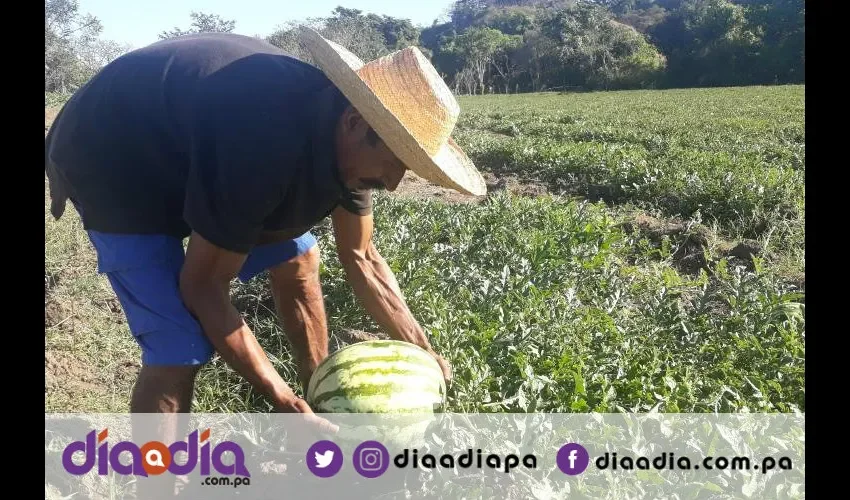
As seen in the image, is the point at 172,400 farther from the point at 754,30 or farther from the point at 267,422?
the point at 754,30

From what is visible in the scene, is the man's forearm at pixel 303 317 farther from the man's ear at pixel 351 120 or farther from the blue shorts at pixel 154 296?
the man's ear at pixel 351 120

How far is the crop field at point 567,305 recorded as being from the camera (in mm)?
2797

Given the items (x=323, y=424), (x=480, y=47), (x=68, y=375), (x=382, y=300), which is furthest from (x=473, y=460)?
(x=480, y=47)

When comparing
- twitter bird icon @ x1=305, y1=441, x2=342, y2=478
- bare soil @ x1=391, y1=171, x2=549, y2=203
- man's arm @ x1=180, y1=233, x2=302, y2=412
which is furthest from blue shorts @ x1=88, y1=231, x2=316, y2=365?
bare soil @ x1=391, y1=171, x2=549, y2=203

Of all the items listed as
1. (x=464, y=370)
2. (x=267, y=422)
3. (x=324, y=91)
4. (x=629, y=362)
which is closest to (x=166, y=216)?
(x=324, y=91)

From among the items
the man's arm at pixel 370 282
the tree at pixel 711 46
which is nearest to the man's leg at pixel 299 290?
the man's arm at pixel 370 282

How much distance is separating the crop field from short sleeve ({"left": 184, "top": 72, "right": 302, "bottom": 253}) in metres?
1.18

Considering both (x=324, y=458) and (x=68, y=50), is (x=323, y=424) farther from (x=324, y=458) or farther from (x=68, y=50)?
(x=68, y=50)

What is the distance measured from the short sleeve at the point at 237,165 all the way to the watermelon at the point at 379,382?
0.68 metres

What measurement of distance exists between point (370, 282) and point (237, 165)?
3.54ft

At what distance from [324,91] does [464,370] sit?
1.40 meters

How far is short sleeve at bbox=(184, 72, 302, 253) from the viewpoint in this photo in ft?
6.42

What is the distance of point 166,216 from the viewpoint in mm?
2379

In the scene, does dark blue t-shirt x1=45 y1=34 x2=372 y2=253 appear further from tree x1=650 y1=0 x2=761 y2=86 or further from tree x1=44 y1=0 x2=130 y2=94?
tree x1=650 y1=0 x2=761 y2=86
